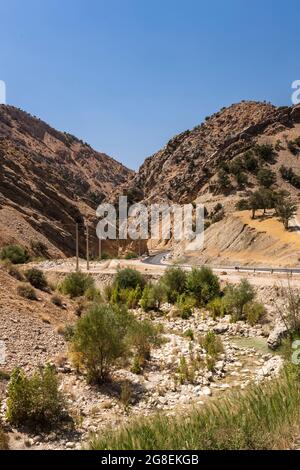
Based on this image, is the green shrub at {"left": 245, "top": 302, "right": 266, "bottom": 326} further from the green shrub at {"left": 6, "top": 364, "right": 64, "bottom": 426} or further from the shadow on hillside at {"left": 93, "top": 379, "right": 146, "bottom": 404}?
the green shrub at {"left": 6, "top": 364, "right": 64, "bottom": 426}

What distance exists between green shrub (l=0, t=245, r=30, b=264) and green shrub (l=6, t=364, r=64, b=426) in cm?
3480

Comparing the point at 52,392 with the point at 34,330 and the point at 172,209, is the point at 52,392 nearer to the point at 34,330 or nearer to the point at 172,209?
the point at 34,330

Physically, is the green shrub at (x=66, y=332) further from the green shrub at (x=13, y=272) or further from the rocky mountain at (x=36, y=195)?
the rocky mountain at (x=36, y=195)

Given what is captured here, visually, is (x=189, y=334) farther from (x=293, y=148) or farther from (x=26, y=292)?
(x=293, y=148)

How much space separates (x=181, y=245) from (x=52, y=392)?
161 feet

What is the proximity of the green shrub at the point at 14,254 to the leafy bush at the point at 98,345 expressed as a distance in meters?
31.4

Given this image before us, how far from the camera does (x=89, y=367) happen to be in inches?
630

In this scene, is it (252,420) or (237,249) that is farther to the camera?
(237,249)

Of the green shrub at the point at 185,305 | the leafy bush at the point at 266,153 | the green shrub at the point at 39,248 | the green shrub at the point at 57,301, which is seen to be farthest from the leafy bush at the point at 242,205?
the green shrub at the point at 57,301

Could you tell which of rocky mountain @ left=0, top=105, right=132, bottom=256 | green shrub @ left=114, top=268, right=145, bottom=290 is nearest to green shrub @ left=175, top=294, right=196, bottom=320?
green shrub @ left=114, top=268, right=145, bottom=290

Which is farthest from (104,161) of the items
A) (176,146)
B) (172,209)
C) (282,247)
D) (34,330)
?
(34,330)

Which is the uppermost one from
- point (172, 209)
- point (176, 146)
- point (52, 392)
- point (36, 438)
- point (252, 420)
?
point (176, 146)

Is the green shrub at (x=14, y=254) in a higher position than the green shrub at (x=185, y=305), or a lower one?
higher

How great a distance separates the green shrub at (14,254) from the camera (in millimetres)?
46500
